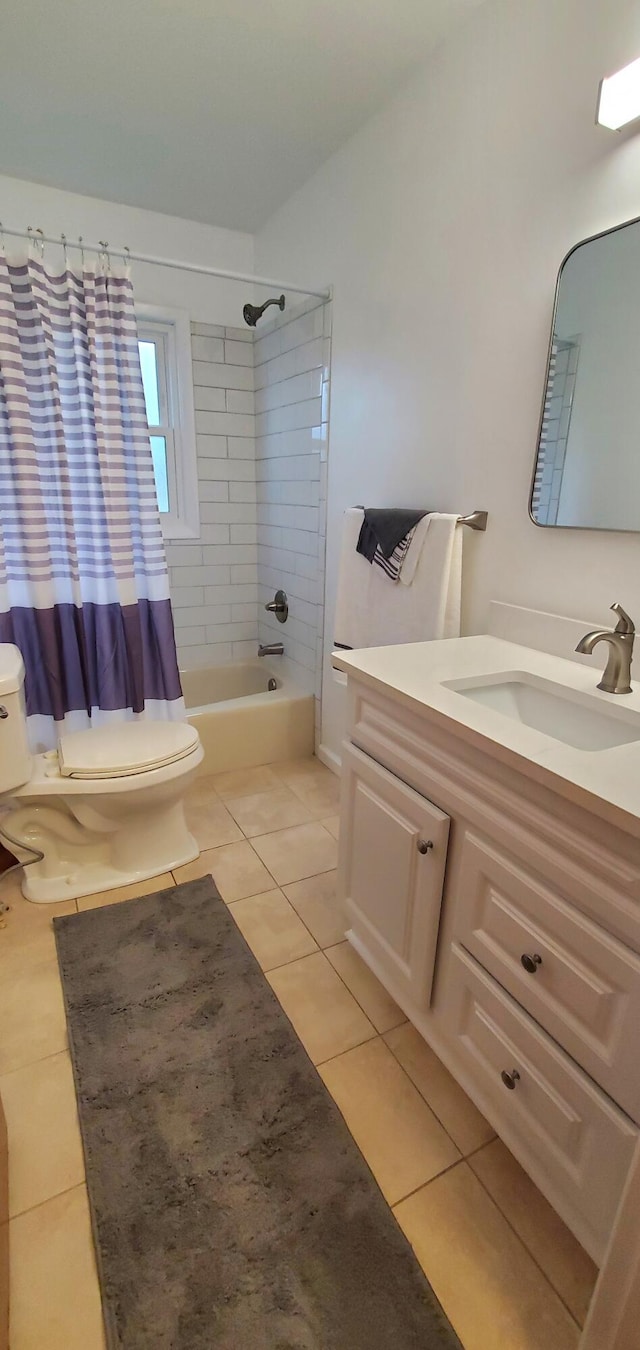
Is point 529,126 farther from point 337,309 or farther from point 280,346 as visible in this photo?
point 280,346

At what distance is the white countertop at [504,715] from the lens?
2.45 feet

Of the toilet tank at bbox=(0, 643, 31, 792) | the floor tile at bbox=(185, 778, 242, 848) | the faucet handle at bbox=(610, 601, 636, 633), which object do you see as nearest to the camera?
the faucet handle at bbox=(610, 601, 636, 633)

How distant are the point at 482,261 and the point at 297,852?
1.79m

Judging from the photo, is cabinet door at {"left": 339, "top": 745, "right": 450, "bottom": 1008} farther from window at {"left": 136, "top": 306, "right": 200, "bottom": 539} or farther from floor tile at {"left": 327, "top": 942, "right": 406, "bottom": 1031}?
window at {"left": 136, "top": 306, "right": 200, "bottom": 539}

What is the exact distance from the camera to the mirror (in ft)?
3.66

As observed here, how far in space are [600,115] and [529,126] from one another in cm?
29

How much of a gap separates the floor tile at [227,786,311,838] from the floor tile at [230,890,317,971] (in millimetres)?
356

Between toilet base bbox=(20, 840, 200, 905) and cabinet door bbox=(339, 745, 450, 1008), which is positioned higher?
cabinet door bbox=(339, 745, 450, 1008)

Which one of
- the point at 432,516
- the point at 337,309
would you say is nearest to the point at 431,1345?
the point at 432,516

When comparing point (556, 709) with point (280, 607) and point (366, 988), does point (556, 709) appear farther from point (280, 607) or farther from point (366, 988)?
point (280, 607)

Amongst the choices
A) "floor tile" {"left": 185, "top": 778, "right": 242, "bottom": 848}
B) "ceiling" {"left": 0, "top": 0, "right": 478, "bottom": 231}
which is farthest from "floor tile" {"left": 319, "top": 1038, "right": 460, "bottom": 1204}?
"ceiling" {"left": 0, "top": 0, "right": 478, "bottom": 231}

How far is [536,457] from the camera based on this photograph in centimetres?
134

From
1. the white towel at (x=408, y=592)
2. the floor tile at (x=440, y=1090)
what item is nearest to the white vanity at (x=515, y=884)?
the floor tile at (x=440, y=1090)

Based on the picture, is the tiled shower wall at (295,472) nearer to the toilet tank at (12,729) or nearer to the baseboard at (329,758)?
the baseboard at (329,758)
